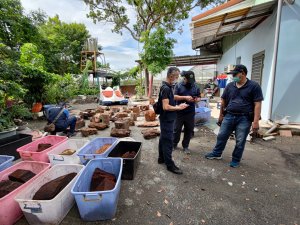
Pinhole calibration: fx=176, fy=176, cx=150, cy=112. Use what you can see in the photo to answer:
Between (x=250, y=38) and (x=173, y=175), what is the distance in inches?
261

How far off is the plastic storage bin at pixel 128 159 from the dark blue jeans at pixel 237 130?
1554 mm

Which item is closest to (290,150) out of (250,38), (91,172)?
(91,172)

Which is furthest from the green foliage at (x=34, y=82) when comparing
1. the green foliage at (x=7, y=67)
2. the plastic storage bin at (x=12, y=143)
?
the plastic storage bin at (x=12, y=143)

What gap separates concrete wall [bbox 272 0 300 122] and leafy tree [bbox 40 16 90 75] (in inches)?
595

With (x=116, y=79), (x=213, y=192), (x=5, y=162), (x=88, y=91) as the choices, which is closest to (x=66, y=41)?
(x=116, y=79)

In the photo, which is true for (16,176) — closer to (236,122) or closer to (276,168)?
(236,122)

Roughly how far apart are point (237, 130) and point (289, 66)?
10.1 ft

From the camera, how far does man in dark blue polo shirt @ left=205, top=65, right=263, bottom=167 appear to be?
2.82 meters

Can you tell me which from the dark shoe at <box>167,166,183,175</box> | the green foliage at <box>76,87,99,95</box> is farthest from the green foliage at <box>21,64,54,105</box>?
the green foliage at <box>76,87,99,95</box>

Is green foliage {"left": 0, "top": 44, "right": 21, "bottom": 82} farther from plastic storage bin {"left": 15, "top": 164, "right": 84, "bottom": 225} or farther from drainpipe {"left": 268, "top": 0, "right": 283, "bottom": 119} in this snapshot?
drainpipe {"left": 268, "top": 0, "right": 283, "bottom": 119}

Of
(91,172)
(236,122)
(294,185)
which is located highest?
(236,122)

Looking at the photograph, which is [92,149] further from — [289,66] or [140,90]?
[140,90]

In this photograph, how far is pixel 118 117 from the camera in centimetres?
667

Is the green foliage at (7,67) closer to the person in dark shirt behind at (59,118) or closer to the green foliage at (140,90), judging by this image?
the person in dark shirt behind at (59,118)
